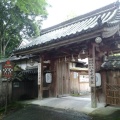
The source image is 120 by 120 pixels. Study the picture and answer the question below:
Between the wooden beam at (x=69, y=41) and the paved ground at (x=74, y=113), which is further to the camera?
the wooden beam at (x=69, y=41)

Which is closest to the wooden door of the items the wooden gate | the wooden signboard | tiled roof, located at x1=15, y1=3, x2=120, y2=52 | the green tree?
tiled roof, located at x1=15, y1=3, x2=120, y2=52

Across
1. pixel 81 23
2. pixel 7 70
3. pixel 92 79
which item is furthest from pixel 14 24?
pixel 92 79

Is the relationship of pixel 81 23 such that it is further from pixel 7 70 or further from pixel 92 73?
pixel 7 70

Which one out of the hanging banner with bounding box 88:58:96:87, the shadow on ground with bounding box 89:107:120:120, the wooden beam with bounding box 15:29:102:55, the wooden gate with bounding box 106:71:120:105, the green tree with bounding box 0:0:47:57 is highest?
the green tree with bounding box 0:0:47:57

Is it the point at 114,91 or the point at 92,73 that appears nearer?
the point at 114,91

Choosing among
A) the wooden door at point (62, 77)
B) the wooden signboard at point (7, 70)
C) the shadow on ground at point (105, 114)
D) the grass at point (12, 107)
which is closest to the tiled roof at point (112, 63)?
the shadow on ground at point (105, 114)

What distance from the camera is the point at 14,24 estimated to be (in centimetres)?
2569

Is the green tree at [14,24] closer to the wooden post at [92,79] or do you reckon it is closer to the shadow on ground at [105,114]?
the wooden post at [92,79]

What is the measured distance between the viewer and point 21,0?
1129cm

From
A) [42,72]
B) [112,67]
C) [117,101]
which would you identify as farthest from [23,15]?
[117,101]

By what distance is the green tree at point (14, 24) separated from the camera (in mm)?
21516

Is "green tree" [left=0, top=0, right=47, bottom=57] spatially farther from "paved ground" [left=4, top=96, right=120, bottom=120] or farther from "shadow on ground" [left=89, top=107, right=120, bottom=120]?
"shadow on ground" [left=89, top=107, right=120, bottom=120]

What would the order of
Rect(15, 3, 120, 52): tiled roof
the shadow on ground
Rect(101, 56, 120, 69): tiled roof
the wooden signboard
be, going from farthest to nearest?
Rect(15, 3, 120, 52): tiled roof, the wooden signboard, Rect(101, 56, 120, 69): tiled roof, the shadow on ground

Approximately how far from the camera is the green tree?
70.6 feet
